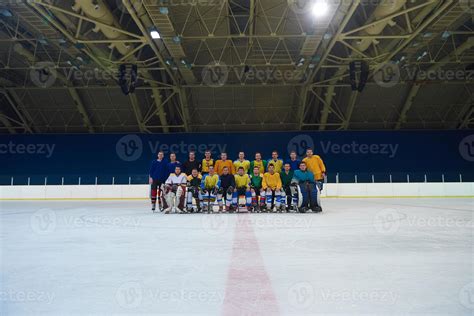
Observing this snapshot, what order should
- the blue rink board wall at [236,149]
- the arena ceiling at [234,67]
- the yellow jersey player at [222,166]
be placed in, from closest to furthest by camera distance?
1. the yellow jersey player at [222,166]
2. the arena ceiling at [234,67]
3. the blue rink board wall at [236,149]

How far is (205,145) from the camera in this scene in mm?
26625

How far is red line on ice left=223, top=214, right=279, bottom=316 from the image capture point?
82.9 inches

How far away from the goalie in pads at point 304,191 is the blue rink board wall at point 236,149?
53.5 feet

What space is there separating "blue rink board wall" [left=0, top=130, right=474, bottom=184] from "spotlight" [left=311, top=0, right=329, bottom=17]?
44.1ft

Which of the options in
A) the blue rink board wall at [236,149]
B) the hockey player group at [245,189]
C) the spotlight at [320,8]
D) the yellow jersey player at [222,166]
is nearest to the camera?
the hockey player group at [245,189]

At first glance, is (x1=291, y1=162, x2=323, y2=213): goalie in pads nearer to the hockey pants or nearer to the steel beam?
the hockey pants

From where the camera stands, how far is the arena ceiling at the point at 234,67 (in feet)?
52.2

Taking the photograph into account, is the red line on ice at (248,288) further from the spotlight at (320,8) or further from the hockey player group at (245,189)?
the spotlight at (320,8)

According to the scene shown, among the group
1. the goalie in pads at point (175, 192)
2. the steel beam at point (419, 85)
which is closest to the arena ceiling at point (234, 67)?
the steel beam at point (419, 85)

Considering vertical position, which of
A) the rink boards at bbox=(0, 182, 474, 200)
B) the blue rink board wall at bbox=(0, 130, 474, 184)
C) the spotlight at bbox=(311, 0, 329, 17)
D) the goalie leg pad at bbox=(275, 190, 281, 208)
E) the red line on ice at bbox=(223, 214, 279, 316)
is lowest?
the red line on ice at bbox=(223, 214, 279, 316)

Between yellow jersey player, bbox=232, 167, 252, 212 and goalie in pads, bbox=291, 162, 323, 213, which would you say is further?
yellow jersey player, bbox=232, 167, 252, 212

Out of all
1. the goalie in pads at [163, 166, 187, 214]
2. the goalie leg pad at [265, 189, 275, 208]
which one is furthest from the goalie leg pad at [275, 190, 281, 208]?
the goalie in pads at [163, 166, 187, 214]

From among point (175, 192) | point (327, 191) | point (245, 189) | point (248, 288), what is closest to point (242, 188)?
point (245, 189)

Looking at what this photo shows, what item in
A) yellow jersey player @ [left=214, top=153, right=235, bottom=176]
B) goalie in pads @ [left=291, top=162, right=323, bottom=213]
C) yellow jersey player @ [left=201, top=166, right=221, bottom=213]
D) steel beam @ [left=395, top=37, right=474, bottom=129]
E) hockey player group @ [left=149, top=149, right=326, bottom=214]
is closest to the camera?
goalie in pads @ [left=291, top=162, right=323, bottom=213]
